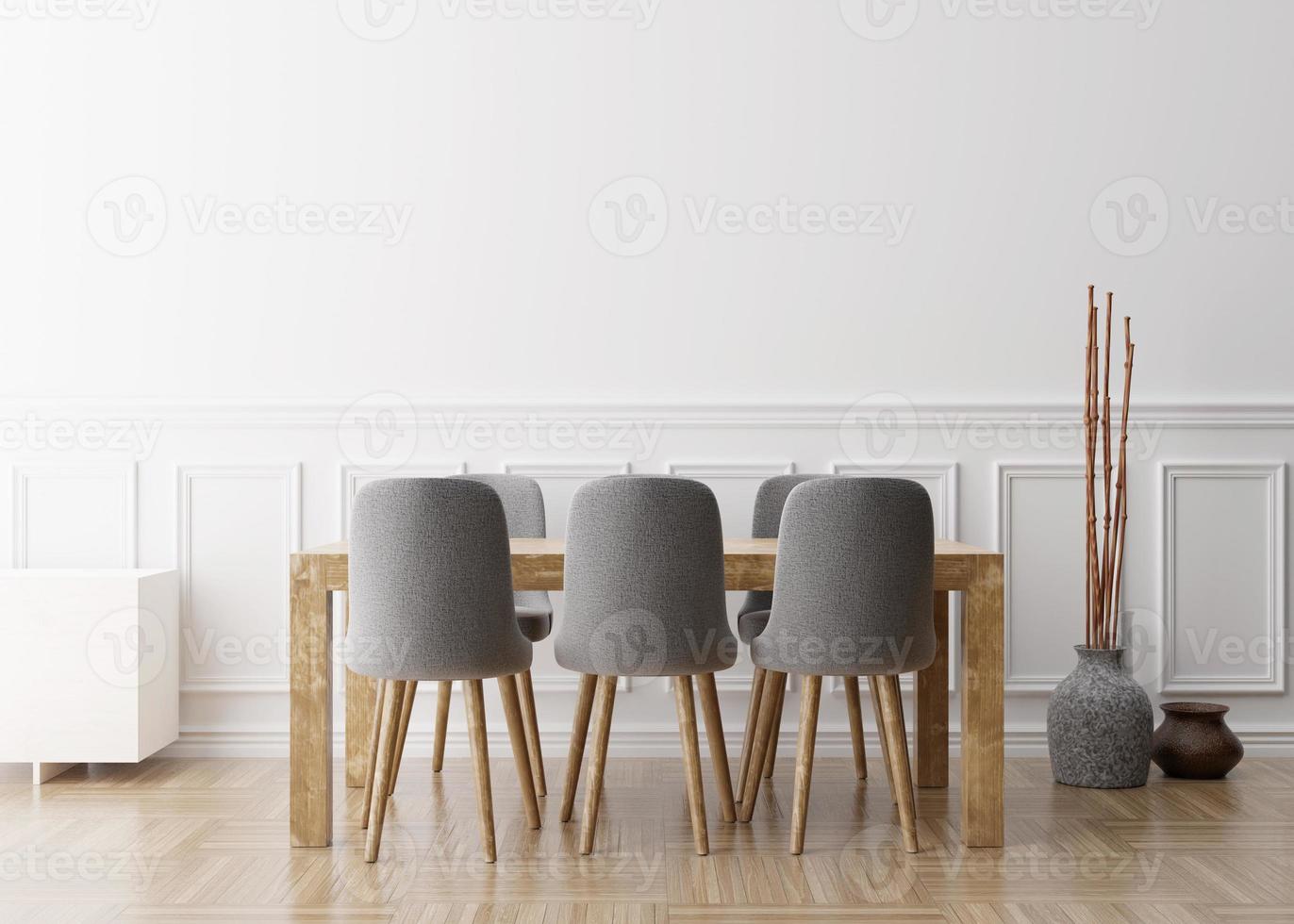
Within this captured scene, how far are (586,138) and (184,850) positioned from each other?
2428 millimetres

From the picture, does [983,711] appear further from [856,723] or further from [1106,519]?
[1106,519]

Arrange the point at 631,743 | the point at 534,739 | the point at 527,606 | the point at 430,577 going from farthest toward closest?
the point at 631,743 → the point at 527,606 → the point at 534,739 → the point at 430,577

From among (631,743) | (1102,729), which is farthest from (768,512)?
(1102,729)

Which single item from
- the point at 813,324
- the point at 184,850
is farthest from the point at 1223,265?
the point at 184,850

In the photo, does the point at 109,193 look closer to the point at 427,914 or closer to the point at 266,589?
the point at 266,589

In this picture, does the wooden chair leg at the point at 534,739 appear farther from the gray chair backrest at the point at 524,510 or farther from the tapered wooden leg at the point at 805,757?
the tapered wooden leg at the point at 805,757

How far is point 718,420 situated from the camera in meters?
3.56

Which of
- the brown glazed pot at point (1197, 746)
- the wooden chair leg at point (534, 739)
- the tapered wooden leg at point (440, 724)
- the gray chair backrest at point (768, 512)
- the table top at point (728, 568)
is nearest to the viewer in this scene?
the table top at point (728, 568)

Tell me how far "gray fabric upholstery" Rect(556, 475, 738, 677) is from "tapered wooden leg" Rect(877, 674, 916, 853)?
0.47 m

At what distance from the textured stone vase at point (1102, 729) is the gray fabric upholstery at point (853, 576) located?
2.97 feet

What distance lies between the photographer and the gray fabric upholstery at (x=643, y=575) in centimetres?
246

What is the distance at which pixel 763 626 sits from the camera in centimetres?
310

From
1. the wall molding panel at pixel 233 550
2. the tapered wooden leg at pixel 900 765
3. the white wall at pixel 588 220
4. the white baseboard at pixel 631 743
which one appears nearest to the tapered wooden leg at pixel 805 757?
the tapered wooden leg at pixel 900 765

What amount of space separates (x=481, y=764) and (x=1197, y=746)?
2.13 meters
